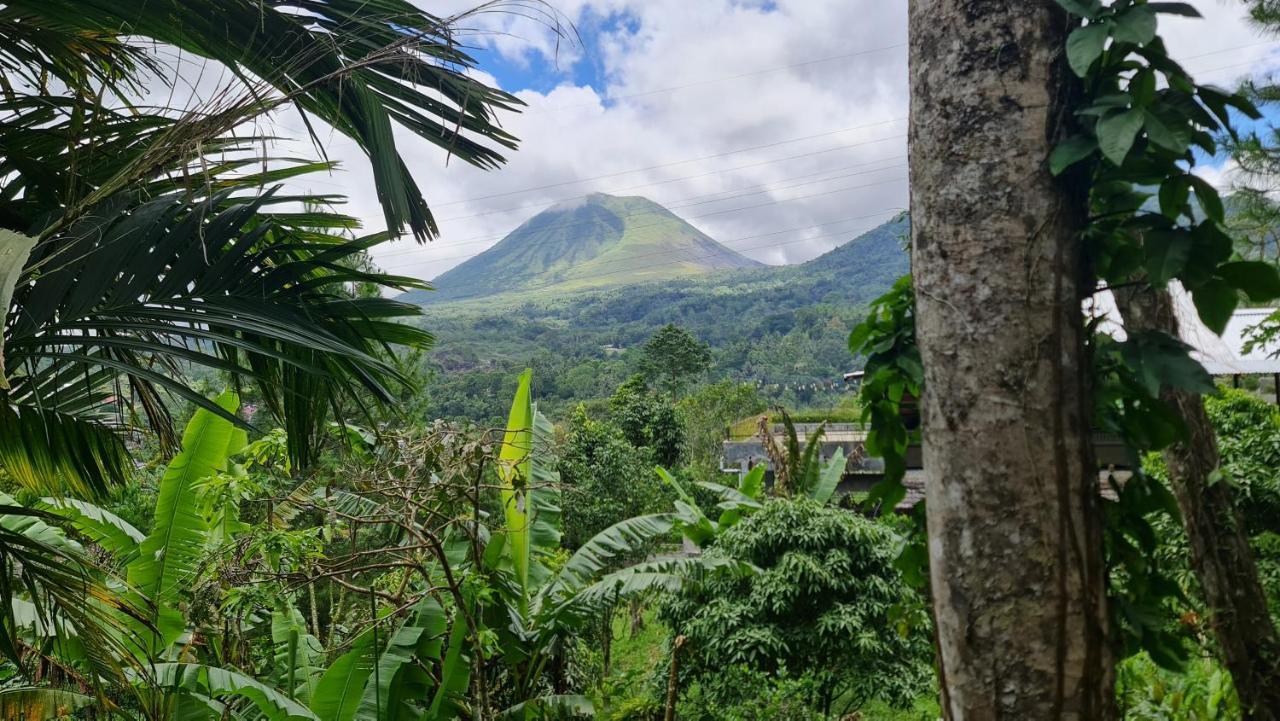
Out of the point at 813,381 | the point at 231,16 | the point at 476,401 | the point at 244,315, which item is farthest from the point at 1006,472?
the point at 813,381

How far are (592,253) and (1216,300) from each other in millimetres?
151609

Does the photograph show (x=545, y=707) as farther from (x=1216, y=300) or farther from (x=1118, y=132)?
(x=1118, y=132)

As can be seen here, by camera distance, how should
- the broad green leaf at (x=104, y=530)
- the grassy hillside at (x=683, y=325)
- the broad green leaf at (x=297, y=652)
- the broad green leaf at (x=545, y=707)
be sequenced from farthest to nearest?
1. the grassy hillside at (x=683, y=325)
2. the broad green leaf at (x=545, y=707)
3. the broad green leaf at (x=297, y=652)
4. the broad green leaf at (x=104, y=530)

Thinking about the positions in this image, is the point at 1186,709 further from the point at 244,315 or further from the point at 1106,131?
the point at 244,315

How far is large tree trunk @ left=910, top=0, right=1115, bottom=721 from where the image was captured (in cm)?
101

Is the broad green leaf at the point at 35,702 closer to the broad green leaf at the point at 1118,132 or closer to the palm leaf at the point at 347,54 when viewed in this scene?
the palm leaf at the point at 347,54

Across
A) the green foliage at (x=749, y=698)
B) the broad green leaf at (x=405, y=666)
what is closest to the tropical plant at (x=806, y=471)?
the green foliage at (x=749, y=698)

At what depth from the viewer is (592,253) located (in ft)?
495

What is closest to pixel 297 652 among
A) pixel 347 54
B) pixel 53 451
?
pixel 53 451

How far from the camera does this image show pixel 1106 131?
968mm

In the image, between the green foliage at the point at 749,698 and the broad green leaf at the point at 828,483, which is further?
the broad green leaf at the point at 828,483

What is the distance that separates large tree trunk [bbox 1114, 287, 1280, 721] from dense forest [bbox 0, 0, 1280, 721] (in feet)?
0.04

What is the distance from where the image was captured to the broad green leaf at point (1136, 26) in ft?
3.13

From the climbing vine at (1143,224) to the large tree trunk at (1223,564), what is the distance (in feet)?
5.22
